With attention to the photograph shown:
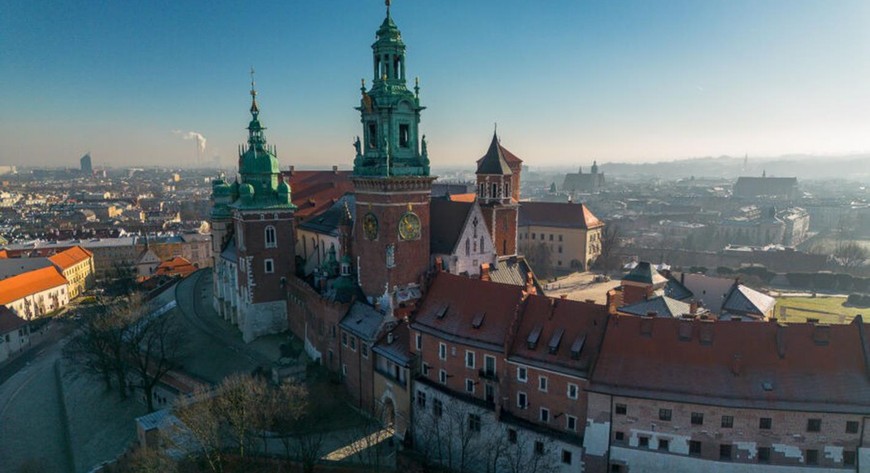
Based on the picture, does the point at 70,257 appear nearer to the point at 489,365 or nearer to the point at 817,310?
the point at 489,365

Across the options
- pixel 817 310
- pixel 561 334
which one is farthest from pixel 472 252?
pixel 817 310

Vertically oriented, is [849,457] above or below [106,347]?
above

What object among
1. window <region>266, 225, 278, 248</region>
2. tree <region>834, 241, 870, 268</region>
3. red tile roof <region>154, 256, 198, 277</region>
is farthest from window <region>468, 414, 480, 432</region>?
tree <region>834, 241, 870, 268</region>

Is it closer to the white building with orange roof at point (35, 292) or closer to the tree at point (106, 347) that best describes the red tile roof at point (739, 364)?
the tree at point (106, 347)

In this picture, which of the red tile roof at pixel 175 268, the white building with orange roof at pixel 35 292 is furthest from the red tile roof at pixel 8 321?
the red tile roof at pixel 175 268

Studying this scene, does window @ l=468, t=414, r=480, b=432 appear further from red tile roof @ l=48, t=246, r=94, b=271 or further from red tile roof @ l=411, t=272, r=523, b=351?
red tile roof @ l=48, t=246, r=94, b=271

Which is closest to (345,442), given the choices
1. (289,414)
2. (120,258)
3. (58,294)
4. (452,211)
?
(289,414)

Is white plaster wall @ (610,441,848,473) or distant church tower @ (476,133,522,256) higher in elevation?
distant church tower @ (476,133,522,256)
